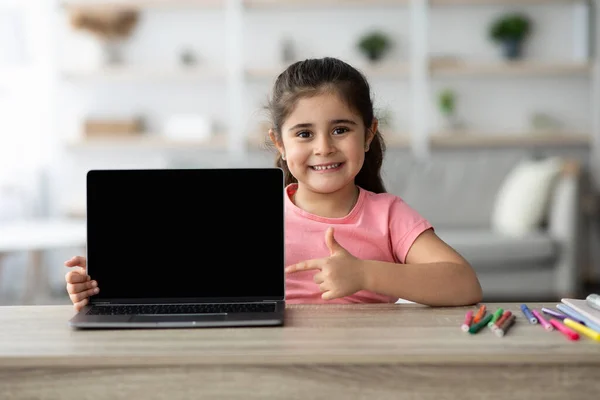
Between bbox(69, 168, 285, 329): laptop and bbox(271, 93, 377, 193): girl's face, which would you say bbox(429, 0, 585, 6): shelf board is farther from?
bbox(69, 168, 285, 329): laptop

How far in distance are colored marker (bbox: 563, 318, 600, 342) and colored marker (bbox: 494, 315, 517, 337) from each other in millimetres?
66

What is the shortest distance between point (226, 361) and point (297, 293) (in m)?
0.51

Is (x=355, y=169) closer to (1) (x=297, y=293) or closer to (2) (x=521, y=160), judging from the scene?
(1) (x=297, y=293)

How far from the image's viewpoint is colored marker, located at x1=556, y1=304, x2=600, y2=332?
903mm

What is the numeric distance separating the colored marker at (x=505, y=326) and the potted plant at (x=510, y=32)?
3753mm

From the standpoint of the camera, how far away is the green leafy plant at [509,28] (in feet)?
14.3

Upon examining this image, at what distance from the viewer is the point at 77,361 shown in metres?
0.80

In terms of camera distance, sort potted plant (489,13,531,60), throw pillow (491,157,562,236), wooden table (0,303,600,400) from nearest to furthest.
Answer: wooden table (0,303,600,400), throw pillow (491,157,562,236), potted plant (489,13,531,60)

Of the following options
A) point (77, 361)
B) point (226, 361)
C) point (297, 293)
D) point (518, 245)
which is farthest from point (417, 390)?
point (518, 245)

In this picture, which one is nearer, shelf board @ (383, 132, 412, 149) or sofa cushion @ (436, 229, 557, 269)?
sofa cushion @ (436, 229, 557, 269)

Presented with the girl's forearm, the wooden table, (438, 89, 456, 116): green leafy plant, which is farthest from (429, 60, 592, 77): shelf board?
the wooden table

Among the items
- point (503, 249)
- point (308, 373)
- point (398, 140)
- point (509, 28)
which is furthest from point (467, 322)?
point (509, 28)

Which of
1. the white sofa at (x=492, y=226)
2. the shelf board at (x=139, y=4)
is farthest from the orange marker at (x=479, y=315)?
the shelf board at (x=139, y=4)

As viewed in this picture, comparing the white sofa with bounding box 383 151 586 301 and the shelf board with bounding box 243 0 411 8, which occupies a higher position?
the shelf board with bounding box 243 0 411 8
